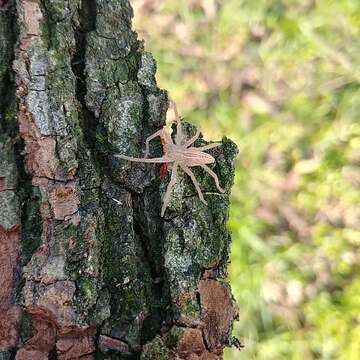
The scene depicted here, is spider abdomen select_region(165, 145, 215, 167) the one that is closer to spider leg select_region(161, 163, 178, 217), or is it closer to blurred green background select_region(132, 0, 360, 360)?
spider leg select_region(161, 163, 178, 217)

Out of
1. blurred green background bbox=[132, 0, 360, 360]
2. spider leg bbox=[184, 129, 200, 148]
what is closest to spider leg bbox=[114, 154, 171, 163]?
spider leg bbox=[184, 129, 200, 148]

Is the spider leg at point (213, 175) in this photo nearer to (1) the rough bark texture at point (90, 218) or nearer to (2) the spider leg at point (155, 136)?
(1) the rough bark texture at point (90, 218)

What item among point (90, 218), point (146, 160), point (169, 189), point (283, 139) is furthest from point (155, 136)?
point (283, 139)

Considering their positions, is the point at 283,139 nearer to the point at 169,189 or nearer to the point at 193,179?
the point at 193,179

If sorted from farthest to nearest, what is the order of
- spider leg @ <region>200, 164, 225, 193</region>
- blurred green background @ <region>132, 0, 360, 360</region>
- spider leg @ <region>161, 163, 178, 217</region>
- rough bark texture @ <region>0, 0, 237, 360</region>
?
blurred green background @ <region>132, 0, 360, 360</region>, spider leg @ <region>200, 164, 225, 193</region>, spider leg @ <region>161, 163, 178, 217</region>, rough bark texture @ <region>0, 0, 237, 360</region>

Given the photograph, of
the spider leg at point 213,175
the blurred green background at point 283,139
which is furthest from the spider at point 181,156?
the blurred green background at point 283,139
